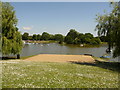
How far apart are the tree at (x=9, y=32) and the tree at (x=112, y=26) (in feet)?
55.0

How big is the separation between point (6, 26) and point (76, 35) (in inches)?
4449

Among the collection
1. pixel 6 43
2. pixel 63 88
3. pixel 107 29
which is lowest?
pixel 63 88

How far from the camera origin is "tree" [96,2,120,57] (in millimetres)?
22470

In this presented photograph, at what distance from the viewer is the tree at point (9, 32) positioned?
2633cm

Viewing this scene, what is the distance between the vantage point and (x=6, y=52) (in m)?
26.3

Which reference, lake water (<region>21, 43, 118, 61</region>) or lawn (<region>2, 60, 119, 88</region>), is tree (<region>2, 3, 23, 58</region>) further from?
lake water (<region>21, 43, 118, 61</region>)

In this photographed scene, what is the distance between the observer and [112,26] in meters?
23.4

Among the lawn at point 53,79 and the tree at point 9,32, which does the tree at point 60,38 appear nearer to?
the tree at point 9,32

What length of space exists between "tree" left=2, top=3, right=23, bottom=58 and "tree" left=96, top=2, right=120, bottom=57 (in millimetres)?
A: 16750

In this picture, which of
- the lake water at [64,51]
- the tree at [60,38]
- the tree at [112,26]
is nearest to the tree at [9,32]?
the tree at [112,26]

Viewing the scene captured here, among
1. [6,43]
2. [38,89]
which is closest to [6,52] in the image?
[6,43]

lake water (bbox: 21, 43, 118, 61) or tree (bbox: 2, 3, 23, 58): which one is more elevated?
tree (bbox: 2, 3, 23, 58)

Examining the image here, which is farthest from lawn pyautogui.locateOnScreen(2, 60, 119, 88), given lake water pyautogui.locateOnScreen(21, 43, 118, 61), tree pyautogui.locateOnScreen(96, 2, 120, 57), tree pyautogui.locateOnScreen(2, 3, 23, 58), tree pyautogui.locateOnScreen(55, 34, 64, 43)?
tree pyautogui.locateOnScreen(55, 34, 64, 43)

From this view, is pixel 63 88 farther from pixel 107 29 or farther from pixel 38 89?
pixel 107 29
